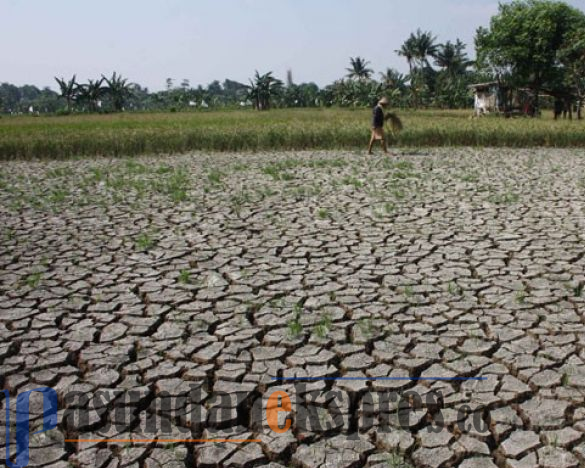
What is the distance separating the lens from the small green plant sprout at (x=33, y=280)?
5377 millimetres

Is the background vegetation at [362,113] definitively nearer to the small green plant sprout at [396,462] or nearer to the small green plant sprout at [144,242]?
the small green plant sprout at [144,242]

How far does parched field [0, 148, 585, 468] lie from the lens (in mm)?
2984

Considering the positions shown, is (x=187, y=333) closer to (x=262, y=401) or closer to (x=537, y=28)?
(x=262, y=401)

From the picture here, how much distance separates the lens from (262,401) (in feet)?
11.0

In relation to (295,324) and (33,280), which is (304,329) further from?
(33,280)

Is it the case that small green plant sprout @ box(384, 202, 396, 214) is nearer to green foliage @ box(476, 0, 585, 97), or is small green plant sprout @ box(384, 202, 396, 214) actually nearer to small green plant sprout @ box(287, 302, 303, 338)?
small green plant sprout @ box(287, 302, 303, 338)

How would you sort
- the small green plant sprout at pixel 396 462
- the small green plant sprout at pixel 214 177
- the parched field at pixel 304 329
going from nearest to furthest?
the small green plant sprout at pixel 396 462 → the parched field at pixel 304 329 → the small green plant sprout at pixel 214 177

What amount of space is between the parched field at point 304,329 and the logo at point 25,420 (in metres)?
0.04

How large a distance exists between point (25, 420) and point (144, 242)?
3.82m

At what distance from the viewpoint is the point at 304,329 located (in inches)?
169

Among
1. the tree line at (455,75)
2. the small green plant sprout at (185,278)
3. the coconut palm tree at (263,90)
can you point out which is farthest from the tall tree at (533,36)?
the small green plant sprout at (185,278)

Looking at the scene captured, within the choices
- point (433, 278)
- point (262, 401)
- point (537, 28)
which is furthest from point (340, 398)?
point (537, 28)

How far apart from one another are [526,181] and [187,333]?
8.89 m

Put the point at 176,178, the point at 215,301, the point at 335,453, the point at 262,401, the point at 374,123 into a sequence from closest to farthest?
1. the point at 335,453
2. the point at 262,401
3. the point at 215,301
4. the point at 176,178
5. the point at 374,123
